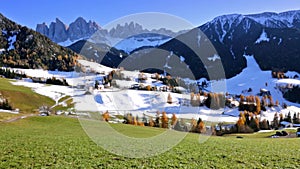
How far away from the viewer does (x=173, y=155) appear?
31.2 m

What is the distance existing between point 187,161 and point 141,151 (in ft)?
25.7

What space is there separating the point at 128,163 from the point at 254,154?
16.4m

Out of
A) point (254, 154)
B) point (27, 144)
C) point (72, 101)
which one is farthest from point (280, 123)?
point (27, 144)

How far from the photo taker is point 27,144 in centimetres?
3700

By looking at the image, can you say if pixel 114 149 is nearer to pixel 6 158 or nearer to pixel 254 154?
pixel 6 158

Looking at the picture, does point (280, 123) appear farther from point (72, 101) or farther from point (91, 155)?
point (91, 155)

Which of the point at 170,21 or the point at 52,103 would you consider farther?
the point at 52,103

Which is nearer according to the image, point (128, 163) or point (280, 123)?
point (128, 163)

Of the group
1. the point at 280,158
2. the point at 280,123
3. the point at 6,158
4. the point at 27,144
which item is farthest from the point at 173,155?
the point at 280,123

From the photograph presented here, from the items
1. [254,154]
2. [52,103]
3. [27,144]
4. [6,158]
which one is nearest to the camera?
[6,158]

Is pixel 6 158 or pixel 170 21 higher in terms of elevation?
pixel 170 21

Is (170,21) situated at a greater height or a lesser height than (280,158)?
greater

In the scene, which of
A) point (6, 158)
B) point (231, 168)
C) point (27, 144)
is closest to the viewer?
point (231, 168)

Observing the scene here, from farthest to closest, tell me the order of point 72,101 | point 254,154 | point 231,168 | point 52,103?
point 72,101, point 52,103, point 254,154, point 231,168
